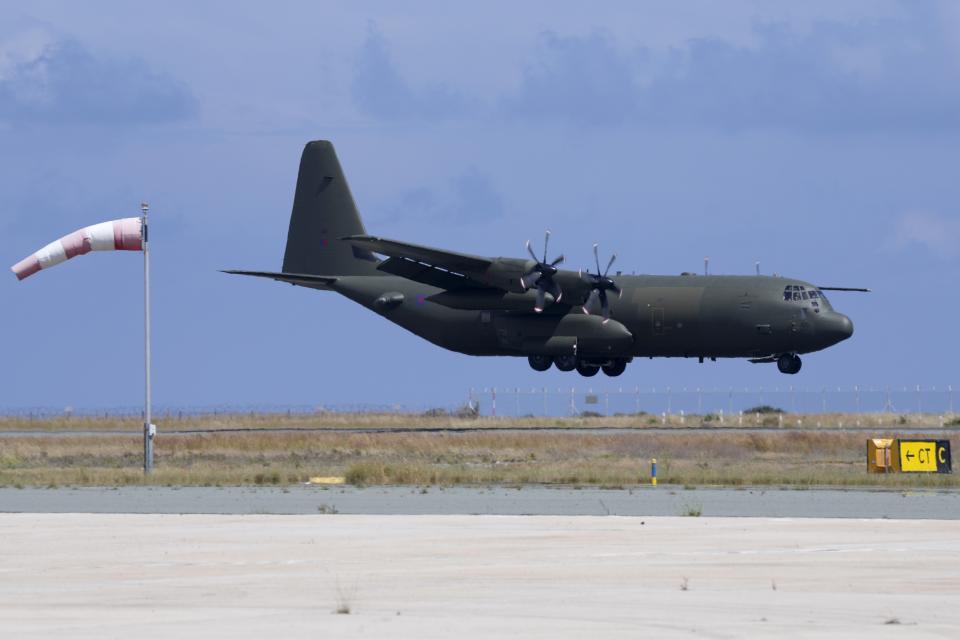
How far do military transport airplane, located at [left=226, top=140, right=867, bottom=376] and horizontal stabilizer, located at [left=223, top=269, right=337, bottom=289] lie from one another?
75 millimetres

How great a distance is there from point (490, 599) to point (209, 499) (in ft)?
56.5

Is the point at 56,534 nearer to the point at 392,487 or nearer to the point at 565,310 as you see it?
the point at 392,487

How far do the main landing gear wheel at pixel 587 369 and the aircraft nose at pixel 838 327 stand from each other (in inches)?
400

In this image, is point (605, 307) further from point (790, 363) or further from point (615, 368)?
point (790, 363)

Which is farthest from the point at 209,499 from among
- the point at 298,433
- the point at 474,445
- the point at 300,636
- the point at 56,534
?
the point at 298,433

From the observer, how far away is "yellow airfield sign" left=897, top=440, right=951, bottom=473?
136 ft

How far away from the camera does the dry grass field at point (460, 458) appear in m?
39.5

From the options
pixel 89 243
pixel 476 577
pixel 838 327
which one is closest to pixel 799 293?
pixel 838 327

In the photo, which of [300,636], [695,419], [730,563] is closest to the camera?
[300,636]

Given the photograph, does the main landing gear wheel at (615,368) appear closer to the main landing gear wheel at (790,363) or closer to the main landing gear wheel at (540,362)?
the main landing gear wheel at (540,362)

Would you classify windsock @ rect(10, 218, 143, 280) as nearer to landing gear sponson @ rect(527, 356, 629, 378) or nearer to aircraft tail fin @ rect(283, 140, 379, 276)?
landing gear sponson @ rect(527, 356, 629, 378)

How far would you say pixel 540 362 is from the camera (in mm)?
65500

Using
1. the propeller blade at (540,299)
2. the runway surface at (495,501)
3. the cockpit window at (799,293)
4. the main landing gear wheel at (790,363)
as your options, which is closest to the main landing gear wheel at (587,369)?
the propeller blade at (540,299)

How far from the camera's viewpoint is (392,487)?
121ft
